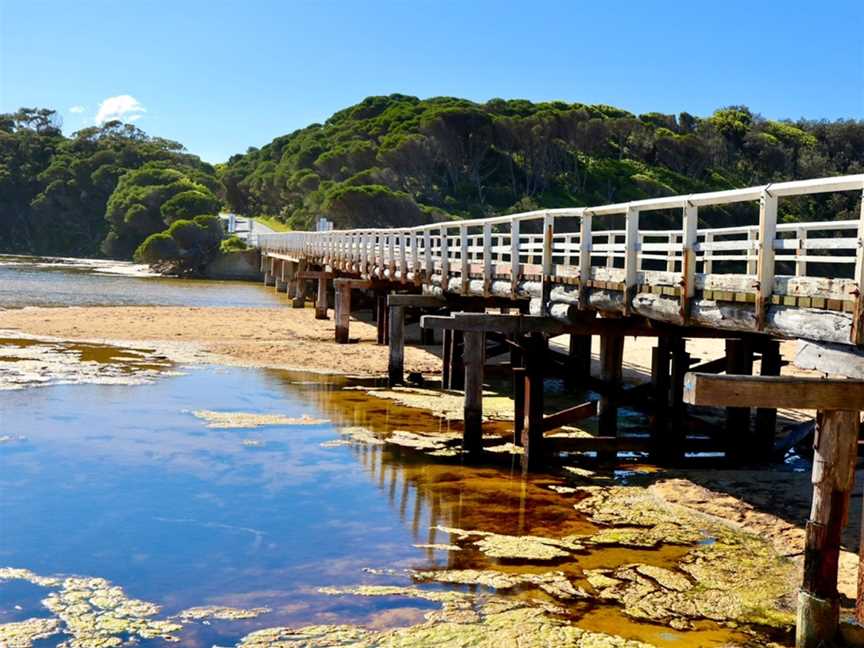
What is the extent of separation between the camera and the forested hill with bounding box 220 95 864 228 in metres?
72.2

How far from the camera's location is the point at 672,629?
286 inches

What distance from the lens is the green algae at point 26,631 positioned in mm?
6797

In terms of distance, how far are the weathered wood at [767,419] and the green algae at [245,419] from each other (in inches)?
248

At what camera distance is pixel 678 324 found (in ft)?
33.0

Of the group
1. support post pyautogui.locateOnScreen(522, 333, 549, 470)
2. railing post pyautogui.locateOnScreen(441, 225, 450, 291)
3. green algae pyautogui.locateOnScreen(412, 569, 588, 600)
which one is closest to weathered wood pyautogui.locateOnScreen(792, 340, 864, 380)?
green algae pyautogui.locateOnScreen(412, 569, 588, 600)

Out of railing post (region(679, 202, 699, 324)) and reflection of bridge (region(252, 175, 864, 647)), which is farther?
railing post (region(679, 202, 699, 324))

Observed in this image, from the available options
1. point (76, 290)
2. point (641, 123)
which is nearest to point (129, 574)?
point (76, 290)

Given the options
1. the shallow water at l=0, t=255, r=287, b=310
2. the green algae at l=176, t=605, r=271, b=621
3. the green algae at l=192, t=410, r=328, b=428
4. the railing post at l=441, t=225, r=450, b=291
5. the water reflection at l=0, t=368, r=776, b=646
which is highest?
the railing post at l=441, t=225, r=450, b=291

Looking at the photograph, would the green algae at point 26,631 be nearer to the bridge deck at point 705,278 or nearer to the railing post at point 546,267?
the bridge deck at point 705,278

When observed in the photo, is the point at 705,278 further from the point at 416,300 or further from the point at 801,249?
the point at 416,300

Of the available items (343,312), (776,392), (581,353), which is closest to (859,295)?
(776,392)

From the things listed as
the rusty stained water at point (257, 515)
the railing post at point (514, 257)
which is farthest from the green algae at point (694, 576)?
the railing post at point (514, 257)

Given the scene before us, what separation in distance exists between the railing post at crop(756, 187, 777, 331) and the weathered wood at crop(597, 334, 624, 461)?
493 centimetres

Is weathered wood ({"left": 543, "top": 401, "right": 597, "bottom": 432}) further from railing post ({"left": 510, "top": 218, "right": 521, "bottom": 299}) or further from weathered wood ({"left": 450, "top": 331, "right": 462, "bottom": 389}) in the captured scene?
weathered wood ({"left": 450, "top": 331, "right": 462, "bottom": 389})
